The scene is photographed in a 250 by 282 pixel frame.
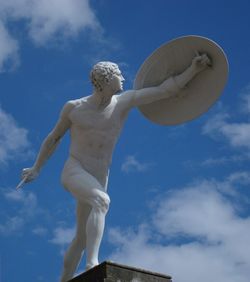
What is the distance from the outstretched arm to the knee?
199 cm

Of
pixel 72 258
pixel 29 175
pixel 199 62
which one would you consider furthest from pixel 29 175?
pixel 199 62

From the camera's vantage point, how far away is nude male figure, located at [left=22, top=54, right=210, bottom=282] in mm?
10195

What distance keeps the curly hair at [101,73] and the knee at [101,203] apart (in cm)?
196

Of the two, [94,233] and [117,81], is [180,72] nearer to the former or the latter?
[117,81]

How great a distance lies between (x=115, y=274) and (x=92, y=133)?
8.78 feet

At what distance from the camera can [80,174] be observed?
1008cm

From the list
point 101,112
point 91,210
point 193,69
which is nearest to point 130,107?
point 101,112

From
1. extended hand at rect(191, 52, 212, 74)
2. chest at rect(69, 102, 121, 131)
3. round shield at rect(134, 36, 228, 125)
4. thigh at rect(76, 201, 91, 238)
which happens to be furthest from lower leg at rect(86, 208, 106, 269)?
extended hand at rect(191, 52, 212, 74)

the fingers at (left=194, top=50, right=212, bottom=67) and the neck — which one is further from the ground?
the fingers at (left=194, top=50, right=212, bottom=67)

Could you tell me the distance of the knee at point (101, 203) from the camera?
9539mm

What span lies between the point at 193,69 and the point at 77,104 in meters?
2.17

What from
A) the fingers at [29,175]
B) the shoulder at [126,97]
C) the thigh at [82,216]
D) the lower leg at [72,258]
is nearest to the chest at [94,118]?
the shoulder at [126,97]

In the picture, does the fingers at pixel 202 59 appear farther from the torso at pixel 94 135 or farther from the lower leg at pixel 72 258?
the lower leg at pixel 72 258

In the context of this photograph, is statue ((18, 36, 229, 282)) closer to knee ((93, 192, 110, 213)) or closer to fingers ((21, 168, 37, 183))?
fingers ((21, 168, 37, 183))
